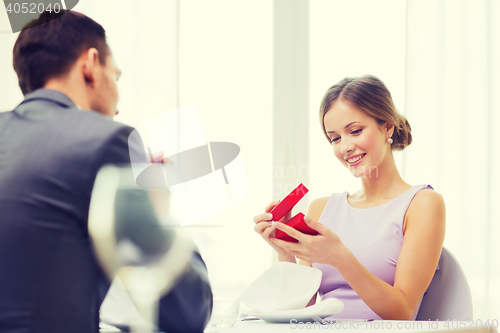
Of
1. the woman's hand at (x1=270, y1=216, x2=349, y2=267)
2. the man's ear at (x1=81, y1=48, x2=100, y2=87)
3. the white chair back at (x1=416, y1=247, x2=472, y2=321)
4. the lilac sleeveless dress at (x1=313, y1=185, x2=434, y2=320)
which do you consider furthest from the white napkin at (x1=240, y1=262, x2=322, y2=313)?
the man's ear at (x1=81, y1=48, x2=100, y2=87)

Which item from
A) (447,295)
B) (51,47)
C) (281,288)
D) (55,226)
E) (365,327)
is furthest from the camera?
(447,295)

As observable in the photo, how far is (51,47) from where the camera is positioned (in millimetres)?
570

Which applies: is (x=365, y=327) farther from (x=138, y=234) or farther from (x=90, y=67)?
(x=90, y=67)

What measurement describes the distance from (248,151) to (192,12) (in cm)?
74

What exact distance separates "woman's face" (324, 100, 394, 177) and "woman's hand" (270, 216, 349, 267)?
376 mm

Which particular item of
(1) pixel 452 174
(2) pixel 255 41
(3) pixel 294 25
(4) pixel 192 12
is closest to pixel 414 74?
(1) pixel 452 174

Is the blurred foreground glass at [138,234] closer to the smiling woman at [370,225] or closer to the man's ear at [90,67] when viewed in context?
the man's ear at [90,67]

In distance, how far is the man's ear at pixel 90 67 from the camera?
1.90 feet

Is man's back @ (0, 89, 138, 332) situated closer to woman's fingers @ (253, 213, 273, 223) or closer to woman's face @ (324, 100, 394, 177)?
woman's fingers @ (253, 213, 273, 223)

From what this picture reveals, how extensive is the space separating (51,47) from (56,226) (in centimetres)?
27

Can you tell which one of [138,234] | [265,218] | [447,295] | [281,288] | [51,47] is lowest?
[447,295]

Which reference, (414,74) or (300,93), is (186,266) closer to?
(300,93)

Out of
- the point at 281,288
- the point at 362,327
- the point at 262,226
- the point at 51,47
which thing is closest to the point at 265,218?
the point at 262,226

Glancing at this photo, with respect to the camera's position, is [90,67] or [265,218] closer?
[90,67]
